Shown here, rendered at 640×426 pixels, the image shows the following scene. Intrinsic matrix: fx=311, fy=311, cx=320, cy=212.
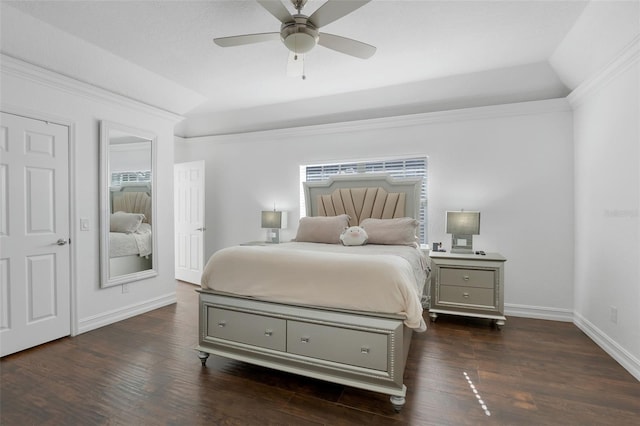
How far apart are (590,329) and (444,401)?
7.24ft

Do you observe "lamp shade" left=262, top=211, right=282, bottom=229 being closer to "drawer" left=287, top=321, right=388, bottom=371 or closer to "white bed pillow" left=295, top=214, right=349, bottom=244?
"white bed pillow" left=295, top=214, right=349, bottom=244

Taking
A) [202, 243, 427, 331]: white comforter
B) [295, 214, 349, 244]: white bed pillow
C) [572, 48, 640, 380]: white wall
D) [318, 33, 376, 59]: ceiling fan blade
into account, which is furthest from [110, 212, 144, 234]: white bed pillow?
[572, 48, 640, 380]: white wall

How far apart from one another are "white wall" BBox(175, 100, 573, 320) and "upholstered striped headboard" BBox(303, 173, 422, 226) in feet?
1.14

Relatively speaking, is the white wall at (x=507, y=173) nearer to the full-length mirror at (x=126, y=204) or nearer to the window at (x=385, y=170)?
the window at (x=385, y=170)

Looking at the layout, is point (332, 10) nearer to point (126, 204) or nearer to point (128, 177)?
point (128, 177)

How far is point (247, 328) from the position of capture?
2.47m

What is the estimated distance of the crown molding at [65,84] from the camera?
277 cm

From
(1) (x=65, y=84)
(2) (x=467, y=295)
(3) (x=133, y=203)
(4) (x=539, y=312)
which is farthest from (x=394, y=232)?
(1) (x=65, y=84)

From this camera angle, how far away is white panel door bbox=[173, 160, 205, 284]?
529cm

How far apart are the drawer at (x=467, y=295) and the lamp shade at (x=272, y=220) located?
242 cm

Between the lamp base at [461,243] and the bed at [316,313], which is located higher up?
the lamp base at [461,243]

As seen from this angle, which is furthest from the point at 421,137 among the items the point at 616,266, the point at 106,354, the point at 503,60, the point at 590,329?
the point at 106,354

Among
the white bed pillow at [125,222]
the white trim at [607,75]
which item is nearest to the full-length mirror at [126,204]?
the white bed pillow at [125,222]

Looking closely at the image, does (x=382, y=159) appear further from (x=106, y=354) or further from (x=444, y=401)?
(x=106, y=354)
